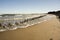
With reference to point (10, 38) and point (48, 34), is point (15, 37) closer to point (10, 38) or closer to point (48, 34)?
point (10, 38)

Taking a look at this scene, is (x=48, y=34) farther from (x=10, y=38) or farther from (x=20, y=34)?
(x=10, y=38)

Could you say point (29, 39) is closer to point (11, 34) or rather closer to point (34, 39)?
point (34, 39)

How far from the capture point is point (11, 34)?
6.70 metres

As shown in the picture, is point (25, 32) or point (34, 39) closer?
point (34, 39)

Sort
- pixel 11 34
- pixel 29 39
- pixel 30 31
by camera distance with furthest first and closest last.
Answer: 1. pixel 30 31
2. pixel 11 34
3. pixel 29 39

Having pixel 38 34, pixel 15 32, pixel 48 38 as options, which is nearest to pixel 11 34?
pixel 15 32

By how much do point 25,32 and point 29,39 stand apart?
37.4 inches

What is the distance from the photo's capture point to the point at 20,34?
266 inches

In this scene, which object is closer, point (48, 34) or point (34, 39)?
point (34, 39)

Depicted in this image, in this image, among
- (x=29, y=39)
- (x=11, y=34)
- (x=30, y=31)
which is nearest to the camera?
(x=29, y=39)

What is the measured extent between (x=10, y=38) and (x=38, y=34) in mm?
1468

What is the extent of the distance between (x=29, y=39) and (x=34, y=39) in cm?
22

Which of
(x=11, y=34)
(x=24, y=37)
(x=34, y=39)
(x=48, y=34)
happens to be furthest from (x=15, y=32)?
(x=48, y=34)

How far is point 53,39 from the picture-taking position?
6344 millimetres
